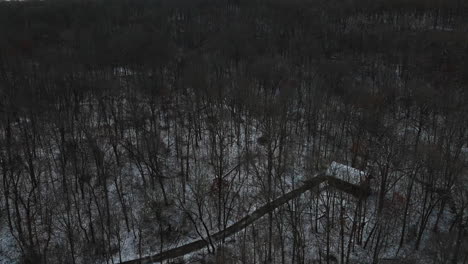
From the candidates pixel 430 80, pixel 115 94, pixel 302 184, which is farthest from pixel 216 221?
pixel 430 80

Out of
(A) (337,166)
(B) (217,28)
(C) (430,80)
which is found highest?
(B) (217,28)

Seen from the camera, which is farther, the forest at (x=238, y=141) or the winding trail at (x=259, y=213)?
the forest at (x=238, y=141)

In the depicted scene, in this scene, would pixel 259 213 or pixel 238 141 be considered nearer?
pixel 259 213

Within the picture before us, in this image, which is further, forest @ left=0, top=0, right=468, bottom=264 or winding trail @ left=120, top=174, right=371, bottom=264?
forest @ left=0, top=0, right=468, bottom=264

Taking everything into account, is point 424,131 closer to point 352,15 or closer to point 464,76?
point 464,76
